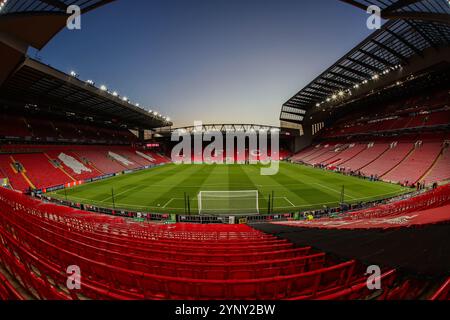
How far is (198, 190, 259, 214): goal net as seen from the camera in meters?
22.2

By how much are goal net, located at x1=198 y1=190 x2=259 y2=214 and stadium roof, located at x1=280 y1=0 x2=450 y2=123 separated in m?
20.3

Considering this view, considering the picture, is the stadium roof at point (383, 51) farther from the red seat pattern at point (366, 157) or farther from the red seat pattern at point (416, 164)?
the red seat pattern at point (416, 164)

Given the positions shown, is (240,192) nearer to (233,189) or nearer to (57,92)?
(233,189)

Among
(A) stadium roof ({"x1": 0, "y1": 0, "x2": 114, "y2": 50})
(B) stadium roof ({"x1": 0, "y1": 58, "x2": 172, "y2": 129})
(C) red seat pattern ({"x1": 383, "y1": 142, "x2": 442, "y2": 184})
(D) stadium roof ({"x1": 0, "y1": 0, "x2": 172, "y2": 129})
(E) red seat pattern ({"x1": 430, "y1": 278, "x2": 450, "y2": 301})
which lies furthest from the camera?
(C) red seat pattern ({"x1": 383, "y1": 142, "x2": 442, "y2": 184})

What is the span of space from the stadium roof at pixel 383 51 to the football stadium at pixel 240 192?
23 centimetres

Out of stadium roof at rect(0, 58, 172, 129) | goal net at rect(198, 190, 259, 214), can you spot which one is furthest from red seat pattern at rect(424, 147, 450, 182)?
stadium roof at rect(0, 58, 172, 129)

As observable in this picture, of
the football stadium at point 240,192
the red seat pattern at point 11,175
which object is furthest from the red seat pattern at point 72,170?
the red seat pattern at point 11,175

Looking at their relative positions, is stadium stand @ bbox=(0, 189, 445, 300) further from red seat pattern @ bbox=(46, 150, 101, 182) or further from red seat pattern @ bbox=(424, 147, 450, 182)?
red seat pattern @ bbox=(46, 150, 101, 182)

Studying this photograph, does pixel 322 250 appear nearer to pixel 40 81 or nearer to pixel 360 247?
Result: pixel 360 247

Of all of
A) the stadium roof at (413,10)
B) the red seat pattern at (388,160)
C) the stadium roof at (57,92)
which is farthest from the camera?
the red seat pattern at (388,160)

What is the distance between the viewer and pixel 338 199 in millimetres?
24844

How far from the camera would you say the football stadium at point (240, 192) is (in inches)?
151

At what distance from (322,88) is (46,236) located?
60860 mm
